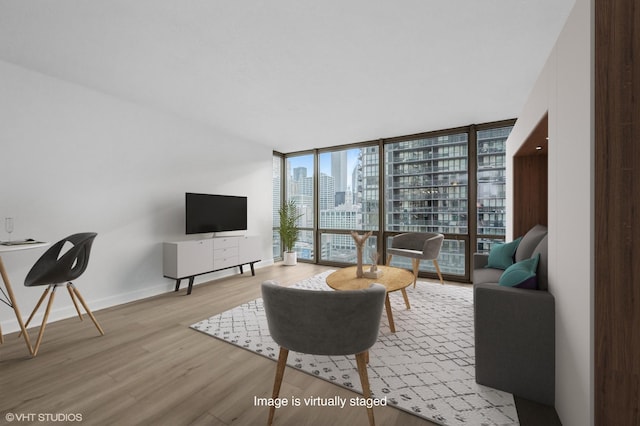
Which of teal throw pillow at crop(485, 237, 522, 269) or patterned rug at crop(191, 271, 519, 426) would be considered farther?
teal throw pillow at crop(485, 237, 522, 269)

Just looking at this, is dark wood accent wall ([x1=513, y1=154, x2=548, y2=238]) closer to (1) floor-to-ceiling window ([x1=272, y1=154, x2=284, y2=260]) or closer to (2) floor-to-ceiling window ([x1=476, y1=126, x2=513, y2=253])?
(2) floor-to-ceiling window ([x1=476, y1=126, x2=513, y2=253])

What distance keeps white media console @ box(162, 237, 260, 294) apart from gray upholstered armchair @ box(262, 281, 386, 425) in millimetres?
2869

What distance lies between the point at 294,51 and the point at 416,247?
352 cm

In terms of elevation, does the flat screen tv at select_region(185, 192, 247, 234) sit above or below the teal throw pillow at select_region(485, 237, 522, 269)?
above

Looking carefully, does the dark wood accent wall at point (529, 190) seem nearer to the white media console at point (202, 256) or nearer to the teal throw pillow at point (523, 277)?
the teal throw pillow at point (523, 277)

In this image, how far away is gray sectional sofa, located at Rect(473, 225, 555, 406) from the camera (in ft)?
5.42

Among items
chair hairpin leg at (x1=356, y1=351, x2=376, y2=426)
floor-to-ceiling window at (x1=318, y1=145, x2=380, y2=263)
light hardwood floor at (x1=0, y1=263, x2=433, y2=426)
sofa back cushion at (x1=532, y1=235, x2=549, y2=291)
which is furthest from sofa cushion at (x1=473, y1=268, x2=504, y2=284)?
floor-to-ceiling window at (x1=318, y1=145, x2=380, y2=263)

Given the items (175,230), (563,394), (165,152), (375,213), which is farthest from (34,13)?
(375,213)

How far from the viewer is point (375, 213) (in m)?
5.50

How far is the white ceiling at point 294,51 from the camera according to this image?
6.49 feet

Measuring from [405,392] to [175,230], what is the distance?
385cm
